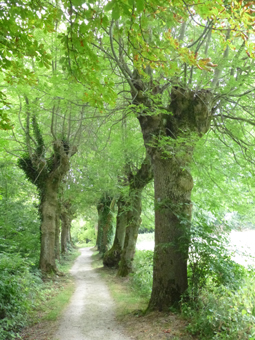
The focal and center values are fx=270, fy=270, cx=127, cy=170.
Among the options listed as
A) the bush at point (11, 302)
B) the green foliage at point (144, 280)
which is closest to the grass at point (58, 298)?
the bush at point (11, 302)

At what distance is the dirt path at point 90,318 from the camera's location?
17.8 ft

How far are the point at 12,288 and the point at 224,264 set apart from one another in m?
4.42

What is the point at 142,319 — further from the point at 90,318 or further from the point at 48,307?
the point at 48,307

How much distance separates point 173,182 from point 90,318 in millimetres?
3922

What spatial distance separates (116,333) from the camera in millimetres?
5520

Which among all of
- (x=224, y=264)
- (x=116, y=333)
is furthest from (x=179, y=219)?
(x=116, y=333)

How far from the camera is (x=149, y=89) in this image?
6633mm

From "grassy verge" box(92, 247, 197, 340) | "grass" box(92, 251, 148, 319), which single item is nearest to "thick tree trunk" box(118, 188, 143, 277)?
"grass" box(92, 251, 148, 319)

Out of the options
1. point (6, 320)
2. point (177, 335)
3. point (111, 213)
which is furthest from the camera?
point (111, 213)

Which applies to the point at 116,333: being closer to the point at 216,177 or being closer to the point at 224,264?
the point at 224,264

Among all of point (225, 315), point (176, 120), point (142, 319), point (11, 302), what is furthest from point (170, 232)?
point (11, 302)

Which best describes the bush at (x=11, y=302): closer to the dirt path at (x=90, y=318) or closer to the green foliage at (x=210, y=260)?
the dirt path at (x=90, y=318)

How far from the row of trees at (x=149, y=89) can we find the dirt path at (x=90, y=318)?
1180 millimetres

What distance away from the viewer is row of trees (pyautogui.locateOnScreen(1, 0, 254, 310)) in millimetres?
3674
